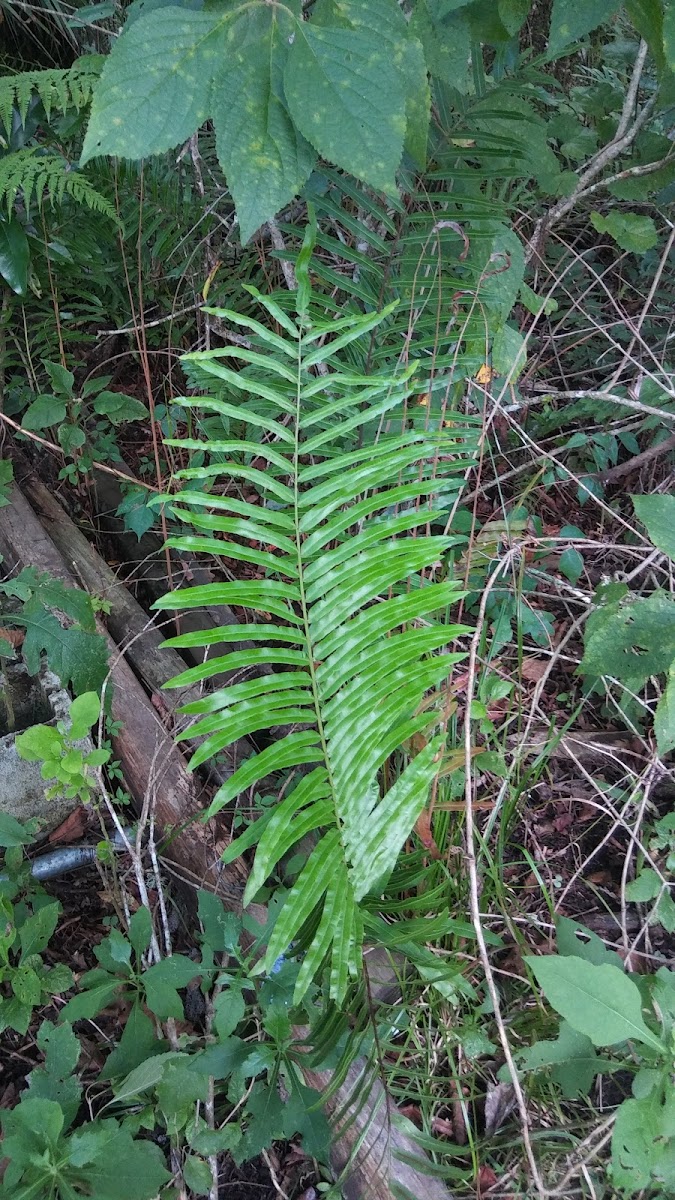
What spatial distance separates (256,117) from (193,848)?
4.26 feet

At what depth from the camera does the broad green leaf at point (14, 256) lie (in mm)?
1804

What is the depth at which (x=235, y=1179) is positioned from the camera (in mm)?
1266

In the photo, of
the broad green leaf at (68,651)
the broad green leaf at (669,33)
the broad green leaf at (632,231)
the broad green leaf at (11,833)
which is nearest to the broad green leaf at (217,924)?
the broad green leaf at (11,833)

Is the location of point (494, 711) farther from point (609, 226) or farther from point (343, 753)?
point (609, 226)

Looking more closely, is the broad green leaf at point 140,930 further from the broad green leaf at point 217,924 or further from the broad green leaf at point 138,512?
the broad green leaf at point 138,512

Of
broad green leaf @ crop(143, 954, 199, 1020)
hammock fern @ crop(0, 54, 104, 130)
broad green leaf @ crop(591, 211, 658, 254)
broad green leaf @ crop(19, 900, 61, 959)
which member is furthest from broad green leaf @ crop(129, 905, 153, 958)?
→ broad green leaf @ crop(591, 211, 658, 254)

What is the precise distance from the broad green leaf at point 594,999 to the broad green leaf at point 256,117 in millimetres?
1102

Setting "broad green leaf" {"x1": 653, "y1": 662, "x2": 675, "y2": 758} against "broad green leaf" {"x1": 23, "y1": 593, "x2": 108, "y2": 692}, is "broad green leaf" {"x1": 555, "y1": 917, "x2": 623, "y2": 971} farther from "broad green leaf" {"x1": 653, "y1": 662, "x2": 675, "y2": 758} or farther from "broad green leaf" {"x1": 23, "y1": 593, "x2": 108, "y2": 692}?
"broad green leaf" {"x1": 23, "y1": 593, "x2": 108, "y2": 692}

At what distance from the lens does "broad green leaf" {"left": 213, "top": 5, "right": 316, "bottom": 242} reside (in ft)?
3.06

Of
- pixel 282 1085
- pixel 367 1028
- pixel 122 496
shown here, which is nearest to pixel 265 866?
pixel 367 1028

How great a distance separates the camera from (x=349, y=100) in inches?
35.9

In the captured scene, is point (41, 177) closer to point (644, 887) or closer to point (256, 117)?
point (256, 117)

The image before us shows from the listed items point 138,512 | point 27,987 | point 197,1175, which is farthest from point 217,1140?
point 138,512

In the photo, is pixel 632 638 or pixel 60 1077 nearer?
pixel 60 1077
